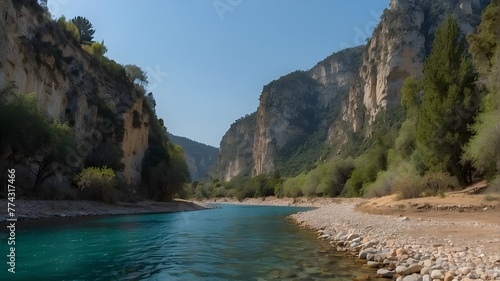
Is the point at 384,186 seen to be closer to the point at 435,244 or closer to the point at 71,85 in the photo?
the point at 435,244

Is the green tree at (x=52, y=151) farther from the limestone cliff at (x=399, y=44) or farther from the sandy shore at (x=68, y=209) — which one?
the limestone cliff at (x=399, y=44)

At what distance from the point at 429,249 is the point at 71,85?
46.9 metres

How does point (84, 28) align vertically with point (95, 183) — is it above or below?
above

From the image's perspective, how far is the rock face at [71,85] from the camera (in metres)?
34.8

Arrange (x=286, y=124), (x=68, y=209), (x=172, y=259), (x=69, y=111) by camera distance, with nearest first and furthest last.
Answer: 1. (x=172, y=259)
2. (x=68, y=209)
3. (x=69, y=111)
4. (x=286, y=124)

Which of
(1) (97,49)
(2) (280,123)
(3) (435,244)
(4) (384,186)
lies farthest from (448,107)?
(2) (280,123)

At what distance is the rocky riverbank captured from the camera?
8070 millimetres

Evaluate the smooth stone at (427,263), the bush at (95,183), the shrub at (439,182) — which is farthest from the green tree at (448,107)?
the bush at (95,183)

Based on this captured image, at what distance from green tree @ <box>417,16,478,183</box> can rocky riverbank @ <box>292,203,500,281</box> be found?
46.9 ft

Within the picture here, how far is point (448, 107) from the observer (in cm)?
2892

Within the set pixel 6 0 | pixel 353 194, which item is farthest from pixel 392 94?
pixel 6 0

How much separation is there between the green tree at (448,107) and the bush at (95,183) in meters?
31.6

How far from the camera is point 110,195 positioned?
43.9 meters

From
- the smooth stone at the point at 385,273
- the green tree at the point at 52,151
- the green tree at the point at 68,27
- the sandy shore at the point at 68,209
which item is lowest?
the smooth stone at the point at 385,273
